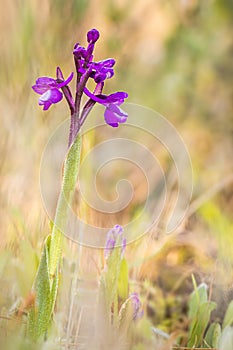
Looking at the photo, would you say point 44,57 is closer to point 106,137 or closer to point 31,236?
point 31,236

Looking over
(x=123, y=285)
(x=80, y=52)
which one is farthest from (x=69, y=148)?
(x=123, y=285)

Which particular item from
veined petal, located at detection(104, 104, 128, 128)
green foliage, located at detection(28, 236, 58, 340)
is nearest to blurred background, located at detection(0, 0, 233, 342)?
green foliage, located at detection(28, 236, 58, 340)

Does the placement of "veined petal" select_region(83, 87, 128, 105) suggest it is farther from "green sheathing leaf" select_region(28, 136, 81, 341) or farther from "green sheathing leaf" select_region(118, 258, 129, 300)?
"green sheathing leaf" select_region(118, 258, 129, 300)

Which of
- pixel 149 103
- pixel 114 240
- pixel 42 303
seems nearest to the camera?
pixel 42 303

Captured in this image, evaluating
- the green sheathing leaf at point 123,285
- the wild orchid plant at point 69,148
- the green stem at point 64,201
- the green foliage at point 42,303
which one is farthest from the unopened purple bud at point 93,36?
the green sheathing leaf at point 123,285

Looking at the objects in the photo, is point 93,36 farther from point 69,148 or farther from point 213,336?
point 213,336

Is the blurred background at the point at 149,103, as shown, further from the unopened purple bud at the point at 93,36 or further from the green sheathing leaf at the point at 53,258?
the unopened purple bud at the point at 93,36

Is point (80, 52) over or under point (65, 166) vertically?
over
